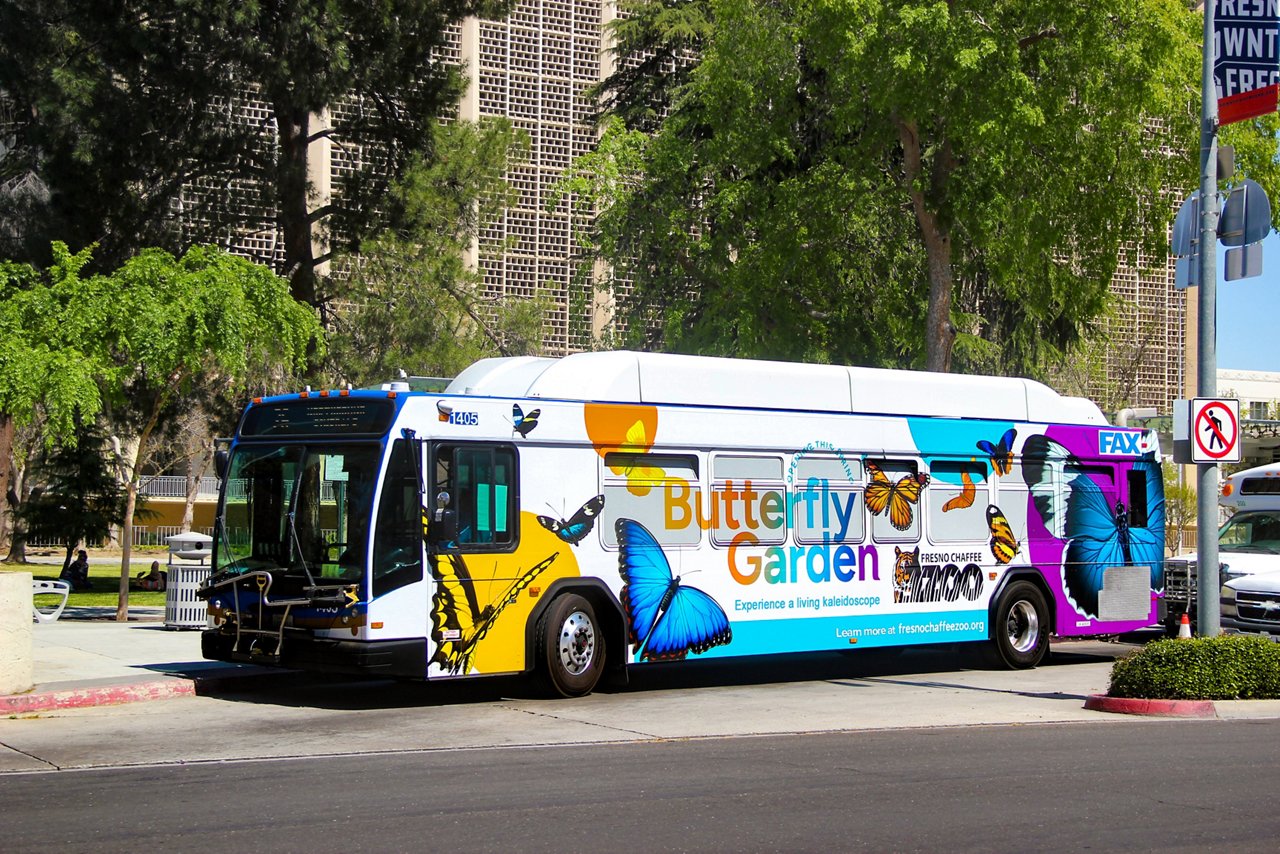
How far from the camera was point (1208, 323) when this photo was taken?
15844mm

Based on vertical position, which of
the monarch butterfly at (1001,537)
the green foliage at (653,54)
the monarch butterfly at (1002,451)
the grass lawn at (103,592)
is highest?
the green foliage at (653,54)

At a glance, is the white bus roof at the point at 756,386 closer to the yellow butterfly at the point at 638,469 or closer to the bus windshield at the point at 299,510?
the yellow butterfly at the point at 638,469

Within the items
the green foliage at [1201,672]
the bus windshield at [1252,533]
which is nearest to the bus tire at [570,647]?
the green foliage at [1201,672]

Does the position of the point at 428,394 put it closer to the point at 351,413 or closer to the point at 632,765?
the point at 351,413

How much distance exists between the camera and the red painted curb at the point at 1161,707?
14445 mm

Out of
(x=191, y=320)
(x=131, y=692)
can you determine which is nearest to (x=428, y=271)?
(x=191, y=320)

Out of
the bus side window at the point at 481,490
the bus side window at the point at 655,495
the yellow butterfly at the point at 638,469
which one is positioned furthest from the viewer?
the yellow butterfly at the point at 638,469

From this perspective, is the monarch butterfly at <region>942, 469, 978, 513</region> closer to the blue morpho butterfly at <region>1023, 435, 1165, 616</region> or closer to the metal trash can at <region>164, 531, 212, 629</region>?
the blue morpho butterfly at <region>1023, 435, 1165, 616</region>

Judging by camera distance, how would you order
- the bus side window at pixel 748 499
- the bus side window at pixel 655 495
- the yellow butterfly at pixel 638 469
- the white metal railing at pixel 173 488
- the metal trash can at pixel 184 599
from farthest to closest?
the white metal railing at pixel 173 488 < the metal trash can at pixel 184 599 < the bus side window at pixel 748 499 < the yellow butterfly at pixel 638 469 < the bus side window at pixel 655 495

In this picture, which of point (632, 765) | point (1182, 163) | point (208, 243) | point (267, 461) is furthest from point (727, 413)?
point (208, 243)

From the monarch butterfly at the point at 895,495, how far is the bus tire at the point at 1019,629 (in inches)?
77.1

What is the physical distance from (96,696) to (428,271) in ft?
70.4

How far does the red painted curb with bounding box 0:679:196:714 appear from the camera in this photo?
1345cm

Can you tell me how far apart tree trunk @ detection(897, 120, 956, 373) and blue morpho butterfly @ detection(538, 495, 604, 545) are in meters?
14.4
